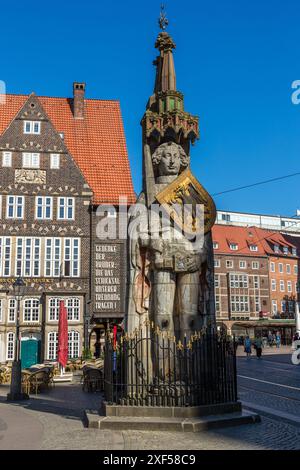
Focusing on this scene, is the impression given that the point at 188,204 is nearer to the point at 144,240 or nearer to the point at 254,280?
the point at 144,240

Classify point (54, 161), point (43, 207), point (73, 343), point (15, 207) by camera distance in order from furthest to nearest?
point (54, 161) → point (43, 207) → point (15, 207) → point (73, 343)

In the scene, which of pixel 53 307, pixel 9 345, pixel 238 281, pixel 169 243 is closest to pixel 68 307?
pixel 53 307

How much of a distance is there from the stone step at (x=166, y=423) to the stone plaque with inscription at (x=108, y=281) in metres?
22.4

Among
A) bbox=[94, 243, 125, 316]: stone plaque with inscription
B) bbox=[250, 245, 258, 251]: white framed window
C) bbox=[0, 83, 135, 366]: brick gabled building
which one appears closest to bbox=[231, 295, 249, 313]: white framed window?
bbox=[250, 245, 258, 251]: white framed window

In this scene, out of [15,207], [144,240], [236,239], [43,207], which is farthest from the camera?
[236,239]

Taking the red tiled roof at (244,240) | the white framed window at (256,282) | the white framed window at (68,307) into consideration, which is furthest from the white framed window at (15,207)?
the white framed window at (256,282)

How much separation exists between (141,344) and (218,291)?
171ft

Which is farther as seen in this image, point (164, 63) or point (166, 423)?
point (164, 63)

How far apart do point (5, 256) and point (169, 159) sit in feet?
72.6

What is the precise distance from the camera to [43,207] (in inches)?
1227

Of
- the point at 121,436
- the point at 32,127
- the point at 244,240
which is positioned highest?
the point at 32,127

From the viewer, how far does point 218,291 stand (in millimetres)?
60219

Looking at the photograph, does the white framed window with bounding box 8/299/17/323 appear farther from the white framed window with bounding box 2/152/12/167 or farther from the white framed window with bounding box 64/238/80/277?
the white framed window with bounding box 2/152/12/167

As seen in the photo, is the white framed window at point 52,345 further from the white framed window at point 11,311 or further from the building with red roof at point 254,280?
the building with red roof at point 254,280
